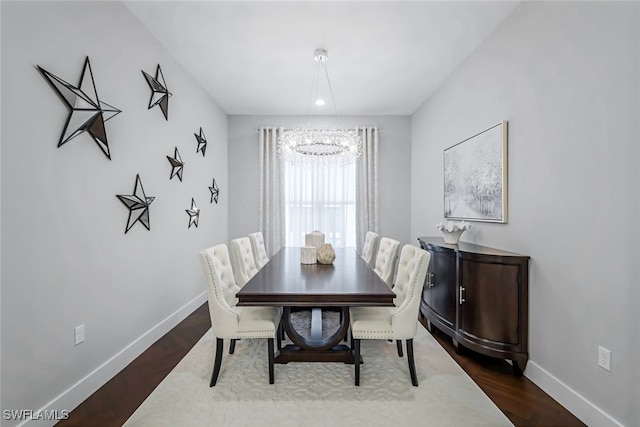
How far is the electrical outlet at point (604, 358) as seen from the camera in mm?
1676

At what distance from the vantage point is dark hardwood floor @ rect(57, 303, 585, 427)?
1.82 meters

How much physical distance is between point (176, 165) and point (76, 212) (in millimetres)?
1399

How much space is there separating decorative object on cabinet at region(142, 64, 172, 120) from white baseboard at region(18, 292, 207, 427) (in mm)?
2068

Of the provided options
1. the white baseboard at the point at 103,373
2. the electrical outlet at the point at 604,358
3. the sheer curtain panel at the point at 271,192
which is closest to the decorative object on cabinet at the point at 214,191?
the sheer curtain panel at the point at 271,192

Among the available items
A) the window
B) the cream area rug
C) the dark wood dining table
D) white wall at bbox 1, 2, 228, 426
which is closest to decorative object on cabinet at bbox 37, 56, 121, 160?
white wall at bbox 1, 2, 228, 426

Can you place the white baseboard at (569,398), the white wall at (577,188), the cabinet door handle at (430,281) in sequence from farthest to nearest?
the cabinet door handle at (430,281), the white baseboard at (569,398), the white wall at (577,188)

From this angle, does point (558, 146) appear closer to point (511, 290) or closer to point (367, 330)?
point (511, 290)

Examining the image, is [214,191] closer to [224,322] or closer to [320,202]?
[320,202]

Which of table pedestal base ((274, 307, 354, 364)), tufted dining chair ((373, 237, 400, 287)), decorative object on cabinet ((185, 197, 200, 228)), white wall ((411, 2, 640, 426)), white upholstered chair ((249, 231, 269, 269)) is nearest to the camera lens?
white wall ((411, 2, 640, 426))

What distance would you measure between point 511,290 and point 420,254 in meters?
0.79

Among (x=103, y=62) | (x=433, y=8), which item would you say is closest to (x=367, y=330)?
(x=433, y=8)

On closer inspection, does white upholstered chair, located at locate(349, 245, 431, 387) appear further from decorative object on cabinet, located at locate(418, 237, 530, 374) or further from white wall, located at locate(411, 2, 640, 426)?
white wall, located at locate(411, 2, 640, 426)

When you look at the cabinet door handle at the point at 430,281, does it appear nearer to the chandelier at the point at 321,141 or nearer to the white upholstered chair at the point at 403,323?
the white upholstered chair at the point at 403,323

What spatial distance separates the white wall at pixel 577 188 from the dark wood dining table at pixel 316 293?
3.77 ft
